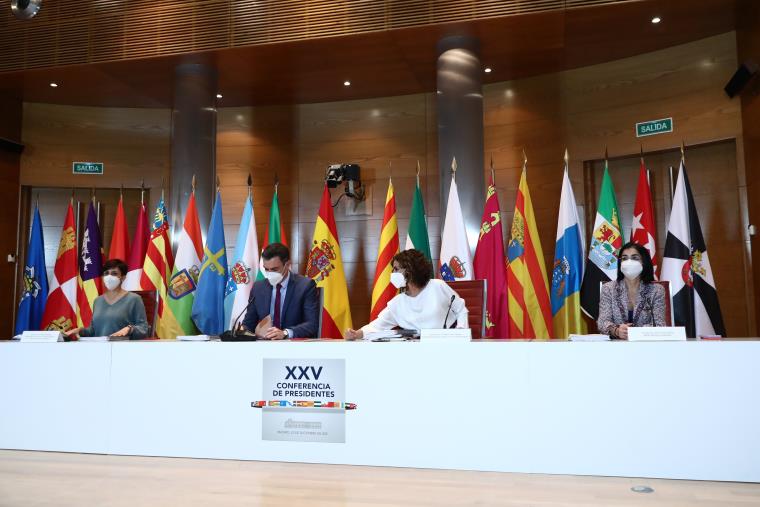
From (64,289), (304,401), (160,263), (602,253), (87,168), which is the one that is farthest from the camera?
(87,168)

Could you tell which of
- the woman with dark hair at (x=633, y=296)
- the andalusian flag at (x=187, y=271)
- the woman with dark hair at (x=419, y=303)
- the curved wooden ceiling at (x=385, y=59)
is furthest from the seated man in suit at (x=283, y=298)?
the curved wooden ceiling at (x=385, y=59)

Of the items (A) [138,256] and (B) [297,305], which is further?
(A) [138,256]

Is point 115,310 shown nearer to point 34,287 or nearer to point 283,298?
point 283,298

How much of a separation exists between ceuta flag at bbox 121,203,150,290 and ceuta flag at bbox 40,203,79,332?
0.57 metres

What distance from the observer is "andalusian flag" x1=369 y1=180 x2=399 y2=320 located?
569cm

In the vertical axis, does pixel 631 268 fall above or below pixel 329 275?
below

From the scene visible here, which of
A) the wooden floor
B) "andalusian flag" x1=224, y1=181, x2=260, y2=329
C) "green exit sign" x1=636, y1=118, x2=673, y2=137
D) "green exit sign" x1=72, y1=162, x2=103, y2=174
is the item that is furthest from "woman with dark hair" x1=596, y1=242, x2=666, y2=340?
"green exit sign" x1=72, y1=162, x2=103, y2=174

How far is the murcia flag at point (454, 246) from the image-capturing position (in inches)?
218

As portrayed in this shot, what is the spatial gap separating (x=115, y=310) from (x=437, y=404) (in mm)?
2242

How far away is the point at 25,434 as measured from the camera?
11.1 feet

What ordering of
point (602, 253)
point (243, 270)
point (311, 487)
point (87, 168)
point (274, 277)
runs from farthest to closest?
point (87, 168), point (243, 270), point (602, 253), point (274, 277), point (311, 487)

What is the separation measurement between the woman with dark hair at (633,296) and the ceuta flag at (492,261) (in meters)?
1.95

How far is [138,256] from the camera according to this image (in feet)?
21.1

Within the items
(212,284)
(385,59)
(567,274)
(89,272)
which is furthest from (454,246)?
(89,272)
